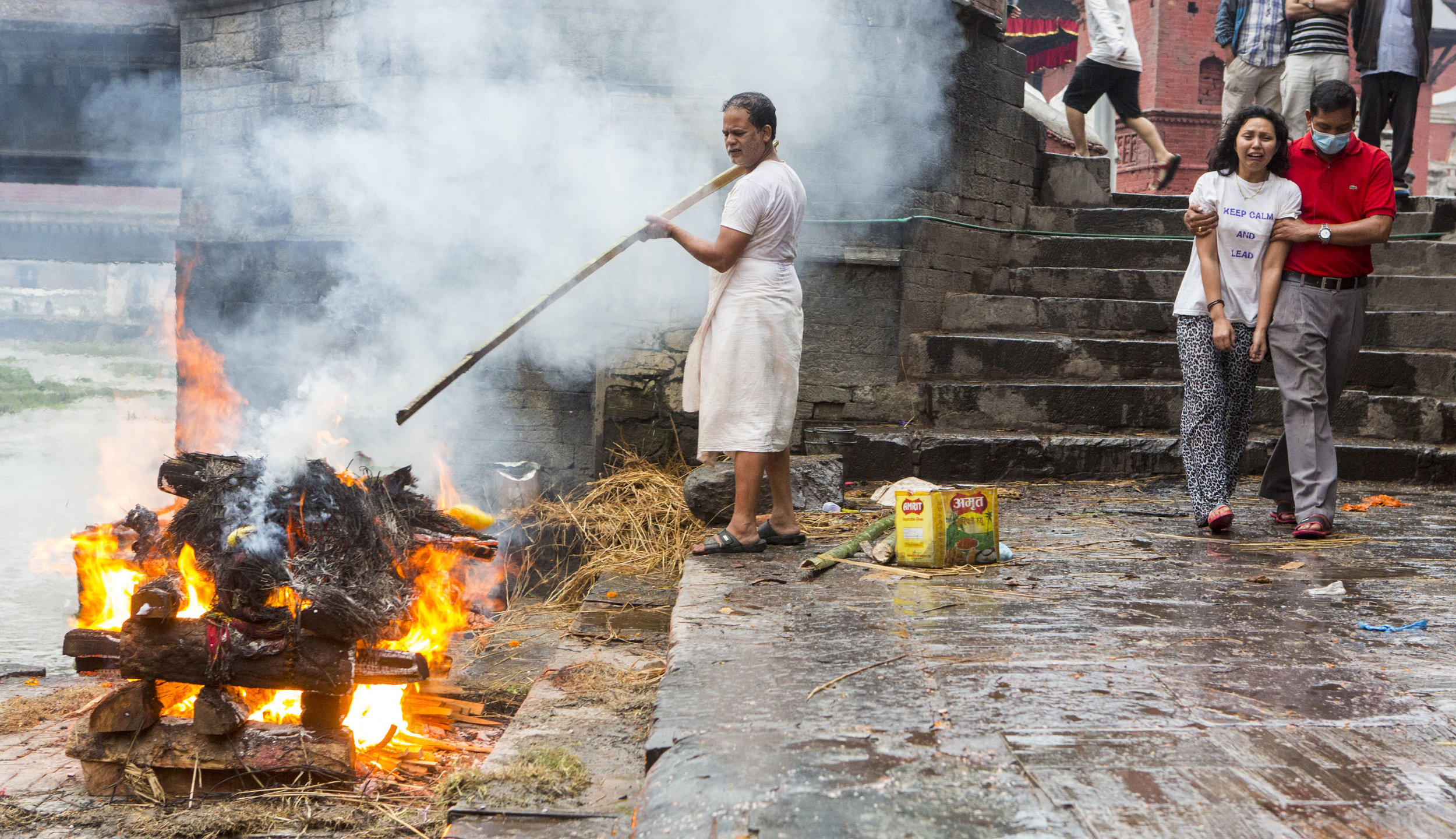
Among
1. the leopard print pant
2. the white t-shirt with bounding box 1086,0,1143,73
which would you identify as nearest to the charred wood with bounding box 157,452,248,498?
the leopard print pant

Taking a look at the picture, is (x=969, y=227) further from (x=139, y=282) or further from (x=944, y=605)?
(x=139, y=282)

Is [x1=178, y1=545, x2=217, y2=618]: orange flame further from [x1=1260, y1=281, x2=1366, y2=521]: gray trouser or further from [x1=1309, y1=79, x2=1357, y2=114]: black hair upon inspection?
[x1=1309, y1=79, x2=1357, y2=114]: black hair

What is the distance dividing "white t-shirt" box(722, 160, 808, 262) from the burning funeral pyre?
2.14 meters

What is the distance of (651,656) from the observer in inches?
165

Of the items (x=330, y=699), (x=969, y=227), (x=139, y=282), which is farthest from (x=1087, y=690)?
(x=139, y=282)

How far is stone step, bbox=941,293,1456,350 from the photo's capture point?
7.45 metres

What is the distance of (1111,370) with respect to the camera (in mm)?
7543

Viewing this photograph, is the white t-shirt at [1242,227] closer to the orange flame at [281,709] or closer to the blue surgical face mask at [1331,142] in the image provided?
the blue surgical face mask at [1331,142]

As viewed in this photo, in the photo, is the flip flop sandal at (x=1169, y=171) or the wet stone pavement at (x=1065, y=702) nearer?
the wet stone pavement at (x=1065, y=702)

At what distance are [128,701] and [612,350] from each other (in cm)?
384

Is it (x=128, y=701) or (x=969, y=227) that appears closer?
(x=128, y=701)

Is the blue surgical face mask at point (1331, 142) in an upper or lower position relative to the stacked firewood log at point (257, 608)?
upper

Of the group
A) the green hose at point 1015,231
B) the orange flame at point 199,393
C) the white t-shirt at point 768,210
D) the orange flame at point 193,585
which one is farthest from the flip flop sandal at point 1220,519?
the orange flame at point 199,393

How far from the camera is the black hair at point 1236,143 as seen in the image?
4.95 m
